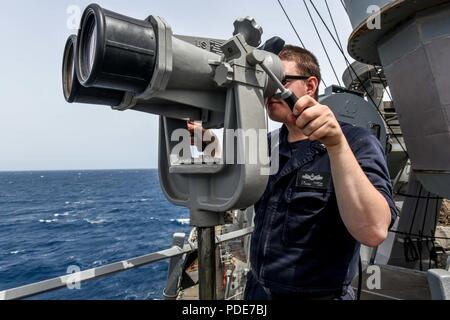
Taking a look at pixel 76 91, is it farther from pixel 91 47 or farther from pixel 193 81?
pixel 193 81

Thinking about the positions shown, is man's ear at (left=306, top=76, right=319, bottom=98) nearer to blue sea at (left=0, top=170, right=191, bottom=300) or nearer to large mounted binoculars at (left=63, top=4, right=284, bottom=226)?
large mounted binoculars at (left=63, top=4, right=284, bottom=226)

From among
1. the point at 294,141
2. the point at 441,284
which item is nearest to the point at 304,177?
the point at 294,141

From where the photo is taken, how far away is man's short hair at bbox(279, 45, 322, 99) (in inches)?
60.5

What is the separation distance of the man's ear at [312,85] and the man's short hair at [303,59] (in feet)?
0.06

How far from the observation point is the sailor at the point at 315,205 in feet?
3.59

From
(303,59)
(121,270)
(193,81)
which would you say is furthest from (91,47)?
(121,270)

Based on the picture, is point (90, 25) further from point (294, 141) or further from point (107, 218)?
point (107, 218)

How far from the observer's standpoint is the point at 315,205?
4.57 feet

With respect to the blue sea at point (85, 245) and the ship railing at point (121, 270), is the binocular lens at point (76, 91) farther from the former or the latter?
the blue sea at point (85, 245)

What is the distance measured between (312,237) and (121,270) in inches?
43.5

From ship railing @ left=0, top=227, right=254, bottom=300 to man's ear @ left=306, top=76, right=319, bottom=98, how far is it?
1.34 m

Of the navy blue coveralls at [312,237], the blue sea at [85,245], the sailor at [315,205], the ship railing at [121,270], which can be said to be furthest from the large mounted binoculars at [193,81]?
the blue sea at [85,245]

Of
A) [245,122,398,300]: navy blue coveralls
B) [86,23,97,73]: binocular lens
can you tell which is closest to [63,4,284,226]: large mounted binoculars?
[86,23,97,73]: binocular lens
